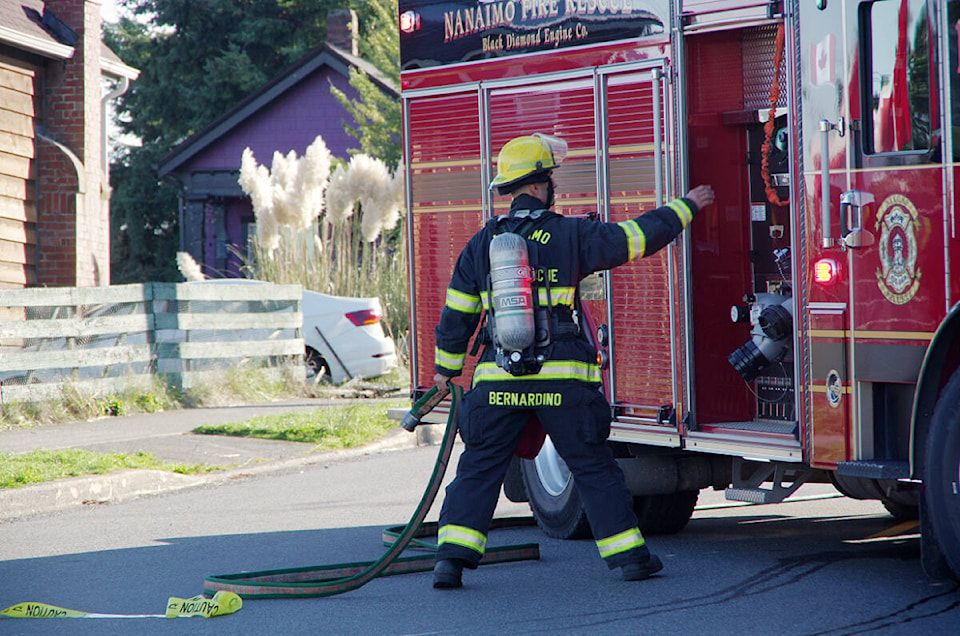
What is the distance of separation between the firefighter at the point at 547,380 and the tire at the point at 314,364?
9.98m

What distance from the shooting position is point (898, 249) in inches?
212

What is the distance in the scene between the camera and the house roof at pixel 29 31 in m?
15.4

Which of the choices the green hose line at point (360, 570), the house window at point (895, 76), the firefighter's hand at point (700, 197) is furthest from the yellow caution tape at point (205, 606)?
the house window at point (895, 76)

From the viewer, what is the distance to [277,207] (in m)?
17.6

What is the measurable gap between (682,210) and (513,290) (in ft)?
2.75

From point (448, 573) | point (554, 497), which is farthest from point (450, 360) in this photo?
point (554, 497)

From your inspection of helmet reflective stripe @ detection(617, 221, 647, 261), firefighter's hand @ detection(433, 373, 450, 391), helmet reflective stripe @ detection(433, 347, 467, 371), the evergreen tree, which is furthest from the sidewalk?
the evergreen tree

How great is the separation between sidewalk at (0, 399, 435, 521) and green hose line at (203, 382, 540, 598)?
3089mm

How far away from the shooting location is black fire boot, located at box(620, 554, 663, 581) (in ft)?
19.7

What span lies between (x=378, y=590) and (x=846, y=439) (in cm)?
217

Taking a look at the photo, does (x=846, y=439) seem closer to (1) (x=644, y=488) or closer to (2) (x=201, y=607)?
(1) (x=644, y=488)

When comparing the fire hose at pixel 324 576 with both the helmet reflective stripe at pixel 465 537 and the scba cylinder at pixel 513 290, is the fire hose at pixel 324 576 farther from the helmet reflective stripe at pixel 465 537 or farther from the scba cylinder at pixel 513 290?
the scba cylinder at pixel 513 290

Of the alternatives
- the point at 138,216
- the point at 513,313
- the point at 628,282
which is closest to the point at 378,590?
the point at 513,313

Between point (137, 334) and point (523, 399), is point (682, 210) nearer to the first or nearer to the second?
point (523, 399)
